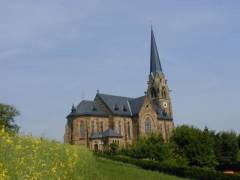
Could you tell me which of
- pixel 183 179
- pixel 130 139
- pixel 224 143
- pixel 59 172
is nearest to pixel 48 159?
pixel 59 172

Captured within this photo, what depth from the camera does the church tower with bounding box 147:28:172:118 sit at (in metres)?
108

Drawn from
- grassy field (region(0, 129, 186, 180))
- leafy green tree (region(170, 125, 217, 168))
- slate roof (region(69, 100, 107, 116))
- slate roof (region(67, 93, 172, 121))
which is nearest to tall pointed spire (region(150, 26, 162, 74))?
slate roof (region(67, 93, 172, 121))

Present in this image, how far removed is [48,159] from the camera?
15.9m

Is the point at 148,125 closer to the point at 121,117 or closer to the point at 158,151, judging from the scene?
the point at 121,117

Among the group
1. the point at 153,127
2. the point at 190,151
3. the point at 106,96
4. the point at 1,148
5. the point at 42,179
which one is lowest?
the point at 42,179

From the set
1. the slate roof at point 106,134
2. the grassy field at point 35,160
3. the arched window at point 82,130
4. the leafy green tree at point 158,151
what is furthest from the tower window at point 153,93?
the grassy field at point 35,160

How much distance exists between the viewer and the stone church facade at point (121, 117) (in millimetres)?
90688

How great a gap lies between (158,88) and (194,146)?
35294 millimetres

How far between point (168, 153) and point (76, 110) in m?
27.4

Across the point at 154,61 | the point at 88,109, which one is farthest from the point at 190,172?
the point at 154,61

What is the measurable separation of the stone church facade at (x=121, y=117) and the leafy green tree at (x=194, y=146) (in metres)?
17.3

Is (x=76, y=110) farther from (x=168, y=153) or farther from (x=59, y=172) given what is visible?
(x=59, y=172)

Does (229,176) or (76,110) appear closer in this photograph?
(229,176)

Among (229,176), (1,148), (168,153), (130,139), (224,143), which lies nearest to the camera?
(1,148)
